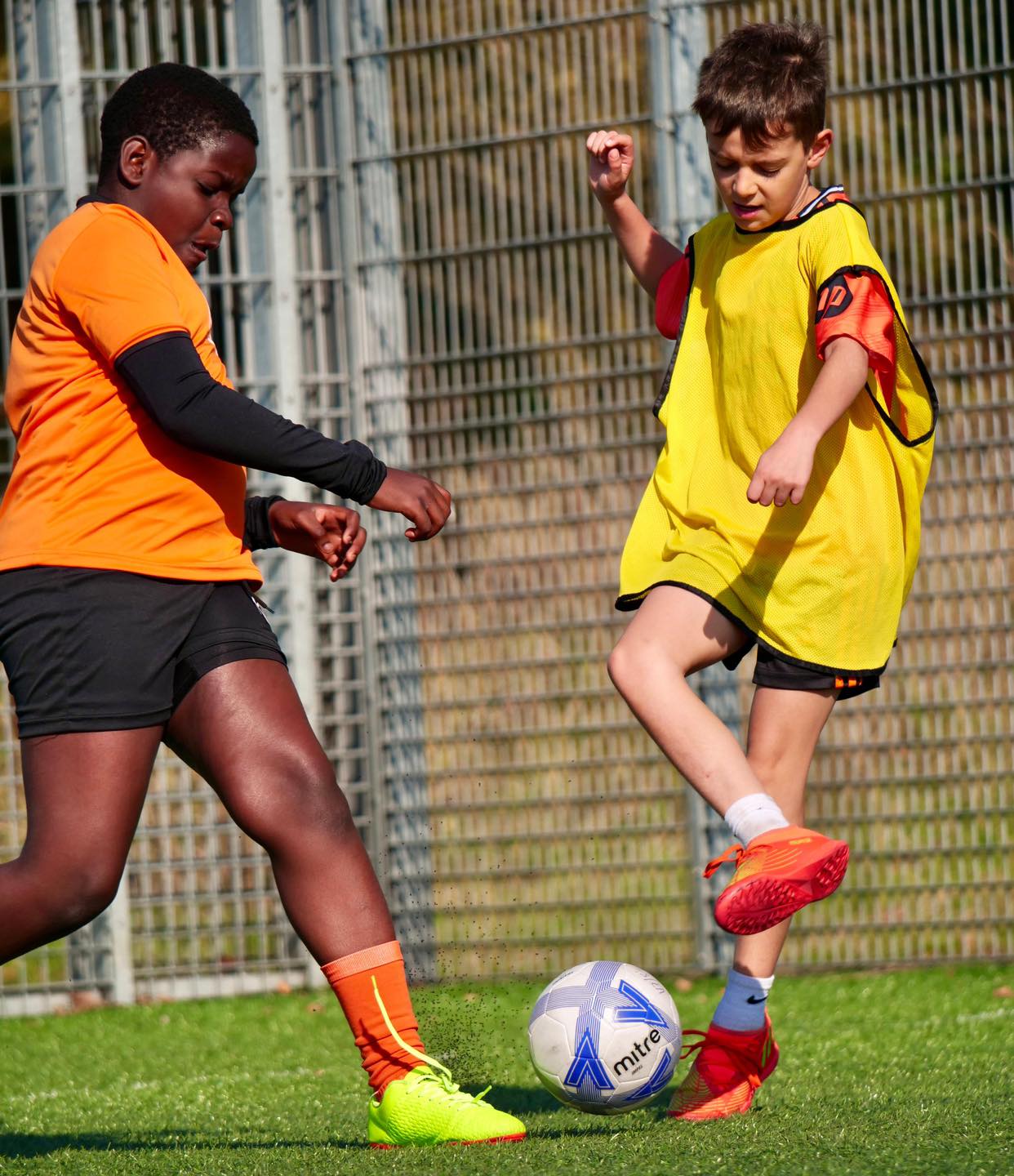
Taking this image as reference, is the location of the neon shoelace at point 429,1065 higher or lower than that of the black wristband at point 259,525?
lower

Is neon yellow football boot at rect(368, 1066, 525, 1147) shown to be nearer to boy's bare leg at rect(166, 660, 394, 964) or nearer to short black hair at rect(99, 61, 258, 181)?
boy's bare leg at rect(166, 660, 394, 964)

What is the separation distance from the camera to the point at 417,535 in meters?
3.46

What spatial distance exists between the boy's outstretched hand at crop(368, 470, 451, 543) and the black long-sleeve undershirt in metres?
0.04

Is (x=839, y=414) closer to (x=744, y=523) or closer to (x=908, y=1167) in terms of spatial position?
(x=744, y=523)

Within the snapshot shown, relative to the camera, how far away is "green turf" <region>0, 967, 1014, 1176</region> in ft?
10.4

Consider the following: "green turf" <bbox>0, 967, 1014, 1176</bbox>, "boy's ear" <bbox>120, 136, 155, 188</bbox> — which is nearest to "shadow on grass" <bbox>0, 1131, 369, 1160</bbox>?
"green turf" <bbox>0, 967, 1014, 1176</bbox>

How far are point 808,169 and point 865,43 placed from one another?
10.6 feet

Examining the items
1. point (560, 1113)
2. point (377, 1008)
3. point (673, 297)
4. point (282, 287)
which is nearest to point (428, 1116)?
point (377, 1008)

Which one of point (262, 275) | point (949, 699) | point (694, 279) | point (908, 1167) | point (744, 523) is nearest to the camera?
point (908, 1167)

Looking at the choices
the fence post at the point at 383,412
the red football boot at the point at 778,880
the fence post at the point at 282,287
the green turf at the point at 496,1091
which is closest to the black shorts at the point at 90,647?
the green turf at the point at 496,1091

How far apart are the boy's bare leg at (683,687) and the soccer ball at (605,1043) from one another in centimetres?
53

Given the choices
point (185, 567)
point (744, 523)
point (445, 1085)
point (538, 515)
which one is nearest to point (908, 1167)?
point (445, 1085)

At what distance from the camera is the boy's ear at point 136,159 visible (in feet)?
11.6

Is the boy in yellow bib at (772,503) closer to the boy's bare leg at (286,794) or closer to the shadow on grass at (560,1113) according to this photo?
the shadow on grass at (560,1113)
